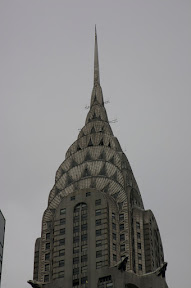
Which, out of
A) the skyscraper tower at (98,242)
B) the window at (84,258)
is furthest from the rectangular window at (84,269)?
the window at (84,258)

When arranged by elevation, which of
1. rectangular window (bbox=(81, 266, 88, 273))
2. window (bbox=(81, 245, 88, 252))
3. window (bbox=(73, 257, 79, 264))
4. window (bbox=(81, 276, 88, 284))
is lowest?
window (bbox=(81, 276, 88, 284))

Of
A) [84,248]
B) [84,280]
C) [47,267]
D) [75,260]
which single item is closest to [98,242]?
[84,248]

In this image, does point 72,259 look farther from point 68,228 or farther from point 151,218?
point 151,218

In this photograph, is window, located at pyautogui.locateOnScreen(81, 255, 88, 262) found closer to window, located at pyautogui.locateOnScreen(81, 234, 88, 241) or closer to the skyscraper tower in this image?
the skyscraper tower

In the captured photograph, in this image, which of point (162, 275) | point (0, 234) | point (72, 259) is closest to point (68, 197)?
point (72, 259)

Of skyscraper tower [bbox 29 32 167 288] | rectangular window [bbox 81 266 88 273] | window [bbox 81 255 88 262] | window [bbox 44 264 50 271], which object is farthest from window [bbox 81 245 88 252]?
window [bbox 44 264 50 271]

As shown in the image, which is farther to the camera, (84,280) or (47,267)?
(47,267)

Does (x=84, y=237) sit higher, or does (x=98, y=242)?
(x=84, y=237)

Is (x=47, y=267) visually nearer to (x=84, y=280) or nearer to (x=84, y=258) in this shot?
(x=84, y=258)

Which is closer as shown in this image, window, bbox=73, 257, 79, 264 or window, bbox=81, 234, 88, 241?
window, bbox=73, 257, 79, 264

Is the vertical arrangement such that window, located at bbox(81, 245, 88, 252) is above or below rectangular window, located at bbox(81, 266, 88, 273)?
above

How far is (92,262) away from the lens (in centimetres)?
17838

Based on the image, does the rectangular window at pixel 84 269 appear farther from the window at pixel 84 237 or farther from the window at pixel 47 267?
the window at pixel 47 267

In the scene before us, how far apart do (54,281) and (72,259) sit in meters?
7.65
